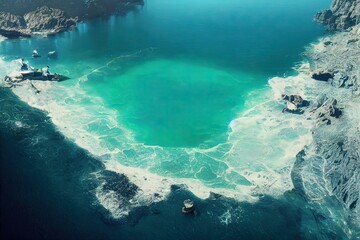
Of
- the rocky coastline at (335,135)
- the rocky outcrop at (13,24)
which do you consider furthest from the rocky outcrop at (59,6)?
the rocky coastline at (335,135)

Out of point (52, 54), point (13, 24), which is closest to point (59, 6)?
point (13, 24)

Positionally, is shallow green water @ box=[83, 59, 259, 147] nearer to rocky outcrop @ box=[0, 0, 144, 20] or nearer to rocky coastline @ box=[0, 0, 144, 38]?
rocky coastline @ box=[0, 0, 144, 38]

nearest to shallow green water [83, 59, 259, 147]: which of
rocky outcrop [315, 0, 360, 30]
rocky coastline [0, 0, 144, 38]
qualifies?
rocky coastline [0, 0, 144, 38]

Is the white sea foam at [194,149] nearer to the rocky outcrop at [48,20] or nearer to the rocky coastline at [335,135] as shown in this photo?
the rocky coastline at [335,135]

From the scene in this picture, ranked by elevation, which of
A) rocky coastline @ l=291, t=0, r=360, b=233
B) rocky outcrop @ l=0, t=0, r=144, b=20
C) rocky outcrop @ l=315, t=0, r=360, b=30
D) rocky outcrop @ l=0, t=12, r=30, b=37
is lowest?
rocky outcrop @ l=0, t=12, r=30, b=37

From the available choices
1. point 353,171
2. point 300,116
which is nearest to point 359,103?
point 300,116

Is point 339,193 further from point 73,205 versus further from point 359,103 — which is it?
point 73,205
